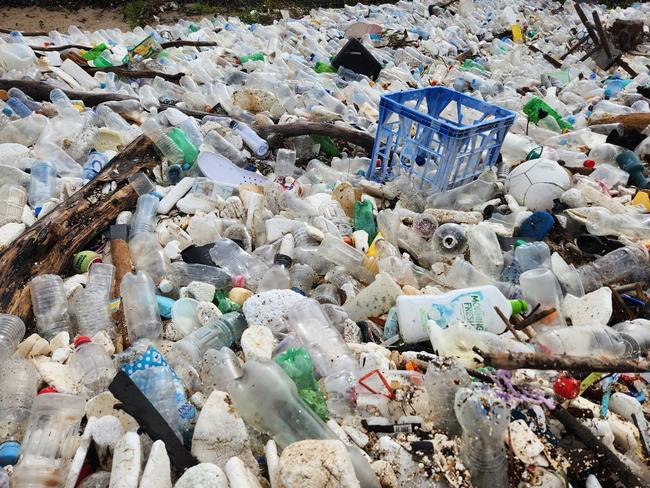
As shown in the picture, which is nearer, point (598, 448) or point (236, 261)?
point (598, 448)

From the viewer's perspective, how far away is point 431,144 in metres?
3.51

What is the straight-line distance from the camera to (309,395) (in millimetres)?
1686

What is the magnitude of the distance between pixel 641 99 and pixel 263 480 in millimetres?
5965

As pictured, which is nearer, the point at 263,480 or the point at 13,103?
the point at 263,480

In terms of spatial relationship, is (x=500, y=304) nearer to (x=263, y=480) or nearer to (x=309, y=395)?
(x=309, y=395)

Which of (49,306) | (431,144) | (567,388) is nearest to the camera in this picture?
(567,388)

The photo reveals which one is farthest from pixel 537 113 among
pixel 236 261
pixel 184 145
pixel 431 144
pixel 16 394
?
pixel 16 394

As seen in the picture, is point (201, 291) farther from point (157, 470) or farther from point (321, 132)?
point (321, 132)

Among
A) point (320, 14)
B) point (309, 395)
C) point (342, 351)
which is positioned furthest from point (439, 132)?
point (320, 14)

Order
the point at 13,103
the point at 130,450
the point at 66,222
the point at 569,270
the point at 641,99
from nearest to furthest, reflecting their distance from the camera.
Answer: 1. the point at 130,450
2. the point at 569,270
3. the point at 66,222
4. the point at 13,103
5. the point at 641,99

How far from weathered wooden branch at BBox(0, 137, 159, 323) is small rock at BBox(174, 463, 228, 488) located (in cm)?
134

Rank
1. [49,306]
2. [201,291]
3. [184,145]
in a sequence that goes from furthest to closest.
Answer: [184,145] → [201,291] → [49,306]

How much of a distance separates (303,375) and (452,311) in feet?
2.42

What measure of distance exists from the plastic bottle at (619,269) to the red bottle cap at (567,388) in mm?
972
